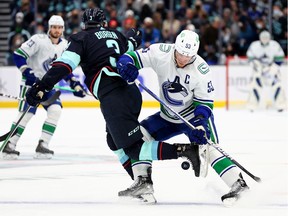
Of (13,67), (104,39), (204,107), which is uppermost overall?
(104,39)

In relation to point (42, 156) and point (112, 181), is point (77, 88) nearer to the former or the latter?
point (42, 156)

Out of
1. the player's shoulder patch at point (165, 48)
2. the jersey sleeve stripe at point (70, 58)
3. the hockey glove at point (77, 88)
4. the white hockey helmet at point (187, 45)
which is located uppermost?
the white hockey helmet at point (187, 45)

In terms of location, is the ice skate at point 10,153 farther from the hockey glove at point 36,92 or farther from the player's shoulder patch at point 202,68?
the player's shoulder patch at point 202,68

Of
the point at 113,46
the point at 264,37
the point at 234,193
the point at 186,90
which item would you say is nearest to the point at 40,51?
the point at 113,46

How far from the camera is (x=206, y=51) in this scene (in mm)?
13430

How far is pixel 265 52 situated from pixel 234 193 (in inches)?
334

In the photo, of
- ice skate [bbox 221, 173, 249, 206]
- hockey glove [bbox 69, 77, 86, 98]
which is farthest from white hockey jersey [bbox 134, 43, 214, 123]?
hockey glove [bbox 69, 77, 86, 98]

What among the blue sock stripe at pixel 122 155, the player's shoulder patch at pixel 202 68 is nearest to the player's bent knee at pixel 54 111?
the blue sock stripe at pixel 122 155

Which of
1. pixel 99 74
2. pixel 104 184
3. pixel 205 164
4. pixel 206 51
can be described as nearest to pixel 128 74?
pixel 99 74

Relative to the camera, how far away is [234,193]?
4.58m

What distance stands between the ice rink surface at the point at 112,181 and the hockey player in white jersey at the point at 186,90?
0.17 metres

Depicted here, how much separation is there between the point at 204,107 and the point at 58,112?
271 centimetres

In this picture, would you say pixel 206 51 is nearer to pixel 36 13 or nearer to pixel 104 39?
pixel 36 13

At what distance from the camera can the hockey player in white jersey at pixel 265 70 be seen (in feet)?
41.8
